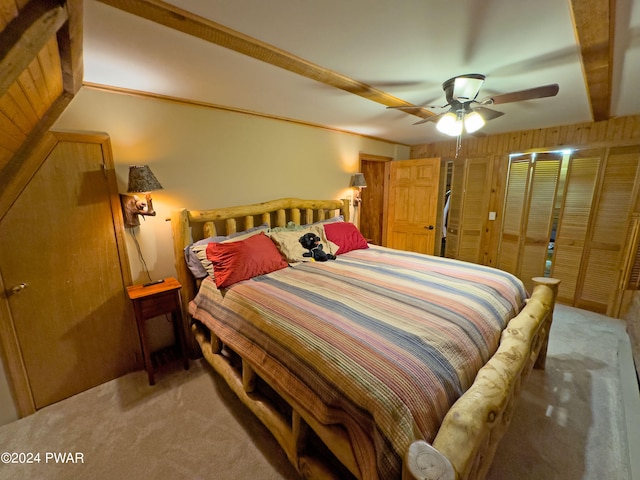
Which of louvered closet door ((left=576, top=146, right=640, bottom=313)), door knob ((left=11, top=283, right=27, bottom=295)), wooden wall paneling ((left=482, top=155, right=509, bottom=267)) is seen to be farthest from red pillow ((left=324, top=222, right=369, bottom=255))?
louvered closet door ((left=576, top=146, right=640, bottom=313))

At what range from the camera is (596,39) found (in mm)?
1331

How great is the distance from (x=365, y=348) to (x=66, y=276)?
7.08 ft

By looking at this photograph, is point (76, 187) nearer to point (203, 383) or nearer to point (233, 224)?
point (233, 224)

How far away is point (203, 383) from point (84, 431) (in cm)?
72

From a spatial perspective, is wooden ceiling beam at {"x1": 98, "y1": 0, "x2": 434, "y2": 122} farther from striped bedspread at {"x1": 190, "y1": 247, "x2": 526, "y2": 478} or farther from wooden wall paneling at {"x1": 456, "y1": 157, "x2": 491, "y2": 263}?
wooden wall paneling at {"x1": 456, "y1": 157, "x2": 491, "y2": 263}

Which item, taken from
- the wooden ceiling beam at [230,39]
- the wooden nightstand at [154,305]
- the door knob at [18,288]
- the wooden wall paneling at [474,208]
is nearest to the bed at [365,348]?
the wooden nightstand at [154,305]

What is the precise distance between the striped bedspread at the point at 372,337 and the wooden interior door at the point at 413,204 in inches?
67.7

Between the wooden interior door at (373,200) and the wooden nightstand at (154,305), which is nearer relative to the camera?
the wooden nightstand at (154,305)

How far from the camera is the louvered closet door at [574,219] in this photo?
10.0 ft

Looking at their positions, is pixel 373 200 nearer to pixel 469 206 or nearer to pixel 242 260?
pixel 469 206

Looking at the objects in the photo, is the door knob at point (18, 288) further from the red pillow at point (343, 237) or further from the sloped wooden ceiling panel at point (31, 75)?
the red pillow at point (343, 237)

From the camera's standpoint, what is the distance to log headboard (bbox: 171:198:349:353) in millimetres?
2273

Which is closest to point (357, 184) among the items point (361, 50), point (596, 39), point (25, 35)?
point (361, 50)

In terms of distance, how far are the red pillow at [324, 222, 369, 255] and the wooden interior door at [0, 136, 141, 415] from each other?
1.95 meters
